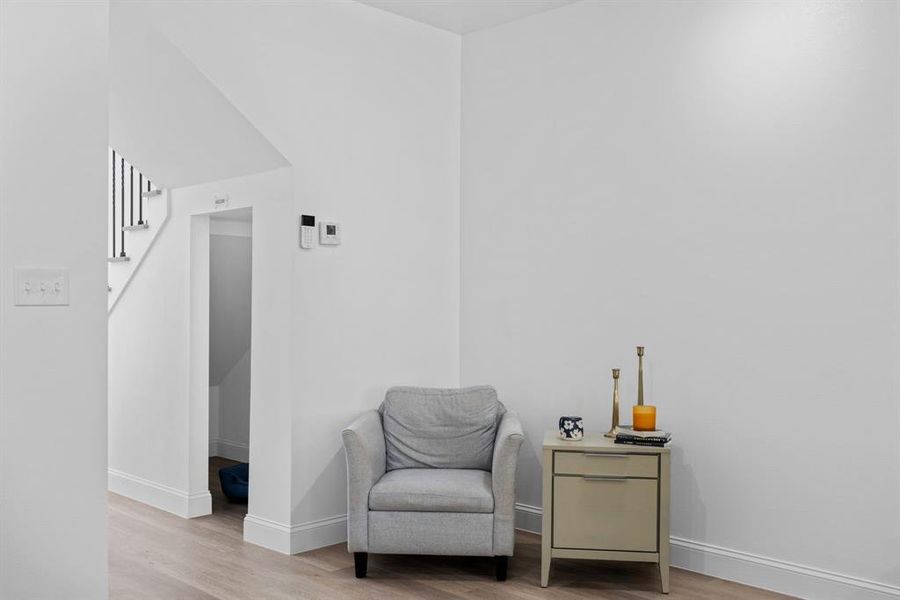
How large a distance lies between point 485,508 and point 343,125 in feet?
6.85

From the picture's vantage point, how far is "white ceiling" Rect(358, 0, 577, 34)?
14.2 feet

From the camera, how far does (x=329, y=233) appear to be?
4.18m

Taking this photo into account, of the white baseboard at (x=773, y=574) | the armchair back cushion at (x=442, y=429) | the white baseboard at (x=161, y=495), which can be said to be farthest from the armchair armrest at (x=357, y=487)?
the white baseboard at (x=773, y=574)

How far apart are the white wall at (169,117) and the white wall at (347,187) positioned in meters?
0.09

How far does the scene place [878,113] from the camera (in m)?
3.24

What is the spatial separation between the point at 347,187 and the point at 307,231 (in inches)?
14.8

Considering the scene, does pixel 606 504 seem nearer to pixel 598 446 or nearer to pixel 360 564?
pixel 598 446

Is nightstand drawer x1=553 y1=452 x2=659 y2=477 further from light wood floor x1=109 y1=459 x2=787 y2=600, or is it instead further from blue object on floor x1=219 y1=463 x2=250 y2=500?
blue object on floor x1=219 y1=463 x2=250 y2=500

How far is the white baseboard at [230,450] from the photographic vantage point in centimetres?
610

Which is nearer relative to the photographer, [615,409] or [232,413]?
[615,409]

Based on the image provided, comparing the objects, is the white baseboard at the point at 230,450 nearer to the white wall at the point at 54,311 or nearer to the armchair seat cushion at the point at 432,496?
the armchair seat cushion at the point at 432,496

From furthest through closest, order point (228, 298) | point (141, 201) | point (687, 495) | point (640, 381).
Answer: point (228, 298), point (141, 201), point (687, 495), point (640, 381)

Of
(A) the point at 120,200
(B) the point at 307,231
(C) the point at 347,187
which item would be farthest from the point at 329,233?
(A) the point at 120,200

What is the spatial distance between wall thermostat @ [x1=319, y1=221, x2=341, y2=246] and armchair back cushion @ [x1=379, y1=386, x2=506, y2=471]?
2.86 feet
